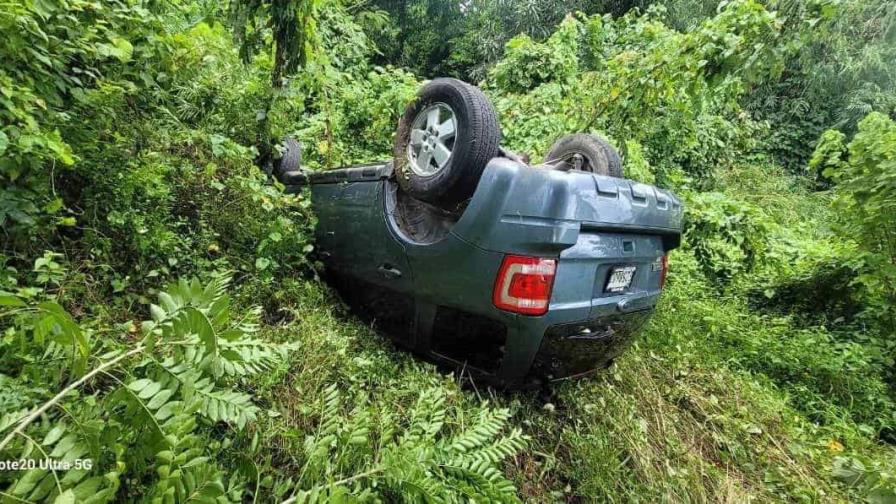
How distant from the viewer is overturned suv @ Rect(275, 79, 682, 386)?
1846 millimetres

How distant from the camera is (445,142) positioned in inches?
98.3

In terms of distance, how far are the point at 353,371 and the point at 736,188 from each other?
959 cm

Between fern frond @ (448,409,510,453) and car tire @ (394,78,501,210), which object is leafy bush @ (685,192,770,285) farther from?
fern frond @ (448,409,510,453)

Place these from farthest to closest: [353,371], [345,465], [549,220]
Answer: [353,371], [549,220], [345,465]

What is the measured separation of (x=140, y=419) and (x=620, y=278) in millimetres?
1869

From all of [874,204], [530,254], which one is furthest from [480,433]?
[874,204]

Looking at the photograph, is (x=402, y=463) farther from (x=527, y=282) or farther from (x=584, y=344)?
(x=584, y=344)

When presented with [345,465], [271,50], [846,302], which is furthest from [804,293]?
[271,50]

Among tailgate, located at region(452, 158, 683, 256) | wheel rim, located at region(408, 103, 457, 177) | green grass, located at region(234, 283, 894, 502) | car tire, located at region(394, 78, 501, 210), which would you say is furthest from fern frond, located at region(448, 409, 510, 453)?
wheel rim, located at region(408, 103, 457, 177)

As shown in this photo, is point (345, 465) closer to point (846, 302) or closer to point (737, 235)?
point (737, 235)

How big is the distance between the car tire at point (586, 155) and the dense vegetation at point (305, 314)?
1188mm

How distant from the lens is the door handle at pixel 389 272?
7.75 feet

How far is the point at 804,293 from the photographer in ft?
15.0

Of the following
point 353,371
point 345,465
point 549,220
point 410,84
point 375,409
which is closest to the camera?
point 345,465
